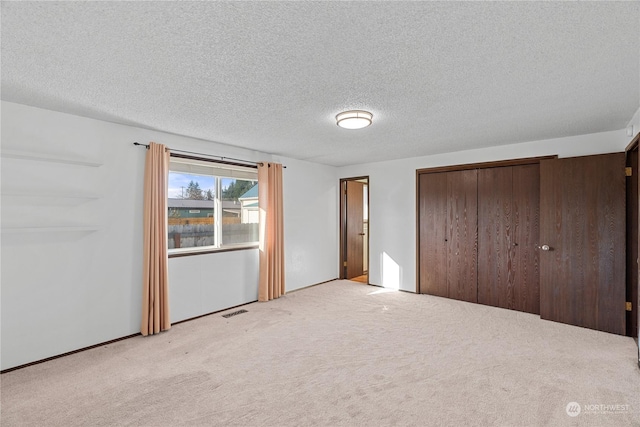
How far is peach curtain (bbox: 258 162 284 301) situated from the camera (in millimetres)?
4762

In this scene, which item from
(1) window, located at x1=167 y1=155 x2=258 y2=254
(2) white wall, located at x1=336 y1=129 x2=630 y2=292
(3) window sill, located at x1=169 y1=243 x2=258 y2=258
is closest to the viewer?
(3) window sill, located at x1=169 y1=243 x2=258 y2=258

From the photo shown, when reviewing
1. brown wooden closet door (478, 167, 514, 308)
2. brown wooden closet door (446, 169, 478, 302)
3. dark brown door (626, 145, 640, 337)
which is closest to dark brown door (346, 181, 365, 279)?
brown wooden closet door (446, 169, 478, 302)

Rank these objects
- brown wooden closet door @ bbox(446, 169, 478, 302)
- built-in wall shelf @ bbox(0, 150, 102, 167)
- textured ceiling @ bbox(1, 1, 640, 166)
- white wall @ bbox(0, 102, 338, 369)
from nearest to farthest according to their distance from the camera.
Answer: textured ceiling @ bbox(1, 1, 640, 166)
built-in wall shelf @ bbox(0, 150, 102, 167)
white wall @ bbox(0, 102, 338, 369)
brown wooden closet door @ bbox(446, 169, 478, 302)

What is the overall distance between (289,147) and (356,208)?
8.73 ft

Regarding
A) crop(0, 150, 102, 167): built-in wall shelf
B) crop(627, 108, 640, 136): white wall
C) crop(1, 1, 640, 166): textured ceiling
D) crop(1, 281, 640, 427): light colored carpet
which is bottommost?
crop(1, 281, 640, 427): light colored carpet

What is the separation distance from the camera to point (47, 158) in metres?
2.80

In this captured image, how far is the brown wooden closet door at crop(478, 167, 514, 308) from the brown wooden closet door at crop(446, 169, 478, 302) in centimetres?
8

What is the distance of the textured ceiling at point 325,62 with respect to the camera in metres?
1.54

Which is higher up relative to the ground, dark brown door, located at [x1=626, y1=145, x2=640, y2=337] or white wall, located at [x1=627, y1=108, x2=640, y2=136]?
white wall, located at [x1=627, y1=108, x2=640, y2=136]

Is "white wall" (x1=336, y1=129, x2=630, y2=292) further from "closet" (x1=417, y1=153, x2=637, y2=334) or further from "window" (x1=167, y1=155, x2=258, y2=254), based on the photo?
"window" (x1=167, y1=155, x2=258, y2=254)

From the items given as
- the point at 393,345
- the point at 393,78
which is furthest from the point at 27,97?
the point at 393,345

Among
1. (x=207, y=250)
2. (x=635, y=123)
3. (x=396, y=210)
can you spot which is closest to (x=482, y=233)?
(x=396, y=210)

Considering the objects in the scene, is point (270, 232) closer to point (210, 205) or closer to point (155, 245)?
point (210, 205)

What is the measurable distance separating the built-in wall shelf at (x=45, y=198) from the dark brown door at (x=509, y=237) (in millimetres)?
5117
